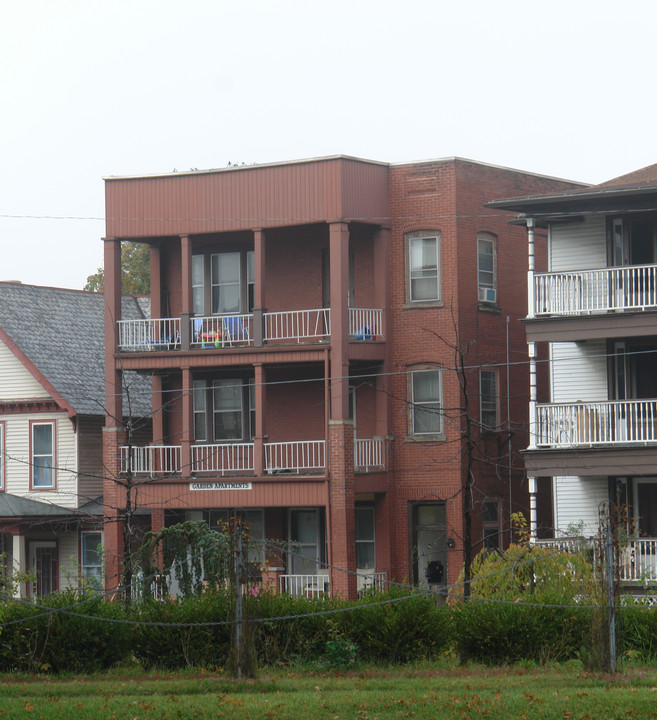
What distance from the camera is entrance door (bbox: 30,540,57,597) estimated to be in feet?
137

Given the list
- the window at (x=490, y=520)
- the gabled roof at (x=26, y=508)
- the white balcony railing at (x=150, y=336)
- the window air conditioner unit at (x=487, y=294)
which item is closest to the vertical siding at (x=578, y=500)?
the window at (x=490, y=520)

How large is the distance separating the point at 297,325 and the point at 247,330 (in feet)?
4.32

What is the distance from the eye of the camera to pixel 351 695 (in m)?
17.9

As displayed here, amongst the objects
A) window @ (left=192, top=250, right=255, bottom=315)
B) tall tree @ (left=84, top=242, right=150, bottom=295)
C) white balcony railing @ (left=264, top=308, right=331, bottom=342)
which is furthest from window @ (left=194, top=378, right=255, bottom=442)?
tall tree @ (left=84, top=242, right=150, bottom=295)

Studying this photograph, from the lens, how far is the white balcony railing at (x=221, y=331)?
36969mm

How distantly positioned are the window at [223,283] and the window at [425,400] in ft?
16.9

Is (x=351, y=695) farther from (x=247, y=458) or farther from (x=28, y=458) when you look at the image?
(x=28, y=458)

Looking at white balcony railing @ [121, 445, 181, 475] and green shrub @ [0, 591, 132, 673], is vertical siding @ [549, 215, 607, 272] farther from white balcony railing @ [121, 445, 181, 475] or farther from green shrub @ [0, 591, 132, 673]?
green shrub @ [0, 591, 132, 673]

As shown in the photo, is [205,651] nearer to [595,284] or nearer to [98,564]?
[595,284]

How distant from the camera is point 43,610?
70.9 feet

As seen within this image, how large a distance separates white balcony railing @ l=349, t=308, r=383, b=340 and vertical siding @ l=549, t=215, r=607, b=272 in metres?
4.69

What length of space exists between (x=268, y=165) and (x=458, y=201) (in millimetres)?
4915

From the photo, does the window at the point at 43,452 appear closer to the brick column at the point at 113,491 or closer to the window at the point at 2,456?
the window at the point at 2,456

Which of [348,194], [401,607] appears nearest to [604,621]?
[401,607]
